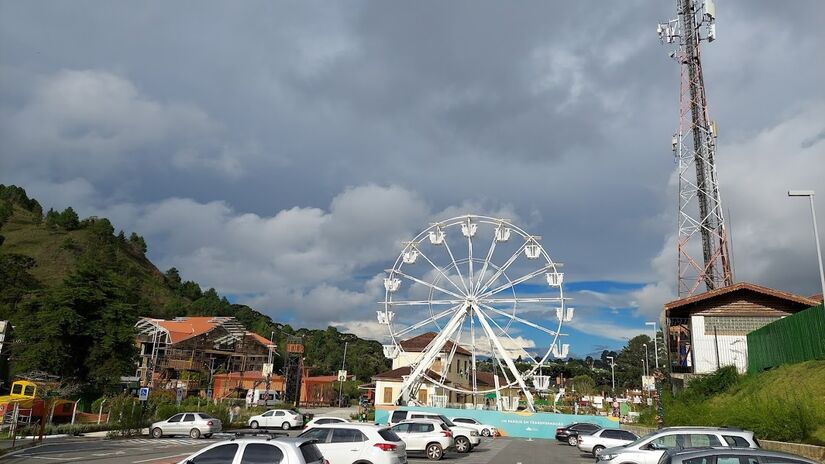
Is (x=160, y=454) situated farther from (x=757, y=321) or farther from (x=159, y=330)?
(x=159, y=330)

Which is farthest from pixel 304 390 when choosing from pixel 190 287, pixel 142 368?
pixel 190 287

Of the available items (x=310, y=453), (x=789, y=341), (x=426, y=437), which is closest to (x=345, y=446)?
(x=310, y=453)

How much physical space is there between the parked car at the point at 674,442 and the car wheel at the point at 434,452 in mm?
7387

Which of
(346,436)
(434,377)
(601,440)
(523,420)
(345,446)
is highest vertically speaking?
(434,377)

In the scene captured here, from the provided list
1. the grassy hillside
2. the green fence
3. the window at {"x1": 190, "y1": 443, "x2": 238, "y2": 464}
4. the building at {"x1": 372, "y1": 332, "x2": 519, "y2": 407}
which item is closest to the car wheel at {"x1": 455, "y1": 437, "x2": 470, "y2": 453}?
the grassy hillside

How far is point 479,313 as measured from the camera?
4297cm

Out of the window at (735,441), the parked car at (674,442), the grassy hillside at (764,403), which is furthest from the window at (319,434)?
the grassy hillside at (764,403)

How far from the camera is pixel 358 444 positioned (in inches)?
537

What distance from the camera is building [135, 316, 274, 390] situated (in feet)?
232

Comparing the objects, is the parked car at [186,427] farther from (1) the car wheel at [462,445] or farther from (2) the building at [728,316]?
(2) the building at [728,316]

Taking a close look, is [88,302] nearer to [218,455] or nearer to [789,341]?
[218,455]

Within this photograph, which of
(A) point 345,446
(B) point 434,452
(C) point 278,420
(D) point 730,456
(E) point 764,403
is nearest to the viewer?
(D) point 730,456

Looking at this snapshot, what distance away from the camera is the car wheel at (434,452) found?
20828 mm

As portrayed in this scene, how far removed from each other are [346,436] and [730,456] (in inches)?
337
